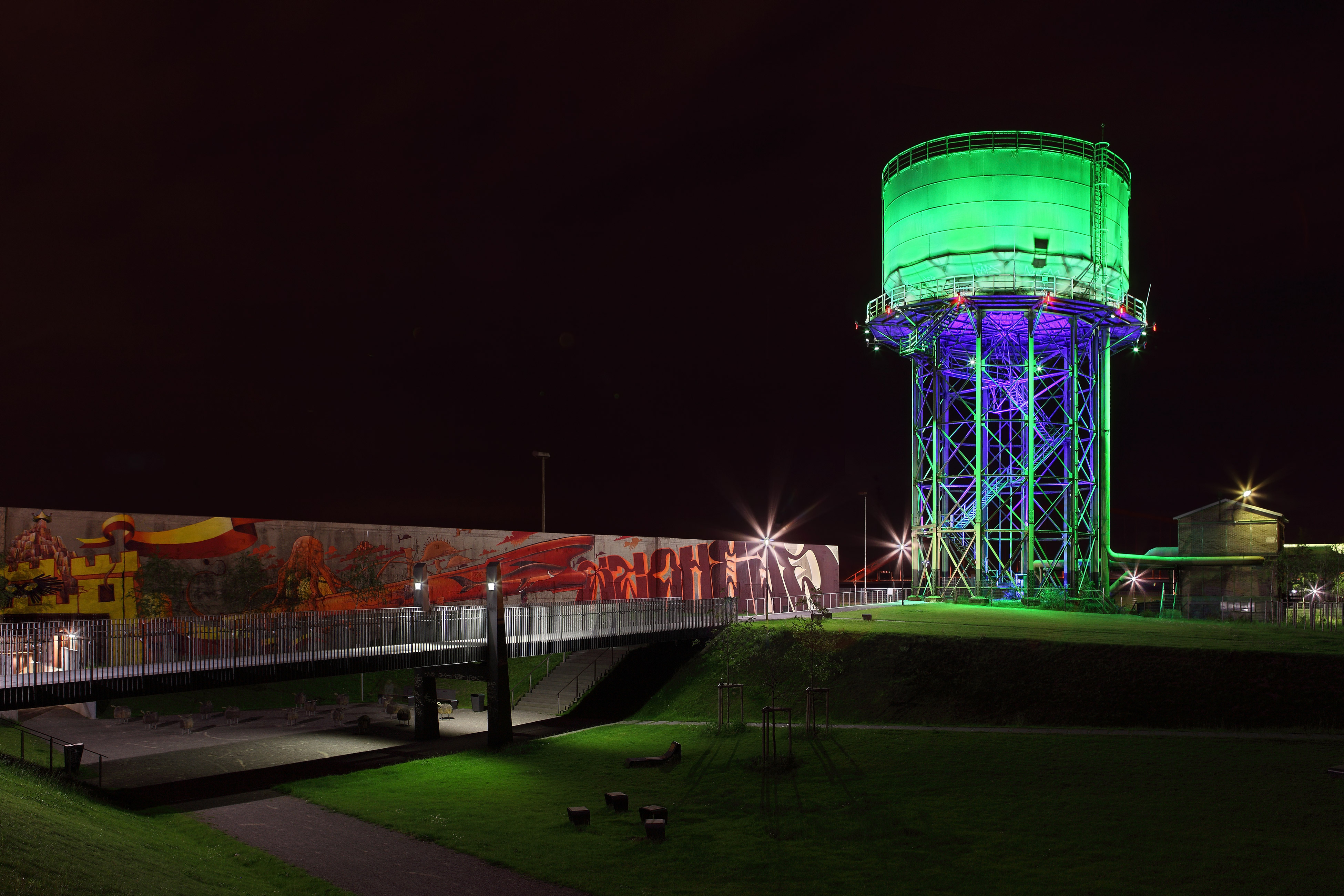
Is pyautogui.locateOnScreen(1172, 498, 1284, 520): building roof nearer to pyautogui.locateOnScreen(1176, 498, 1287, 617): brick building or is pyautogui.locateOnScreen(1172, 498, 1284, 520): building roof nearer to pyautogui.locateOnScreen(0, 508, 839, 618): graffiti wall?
pyautogui.locateOnScreen(1176, 498, 1287, 617): brick building

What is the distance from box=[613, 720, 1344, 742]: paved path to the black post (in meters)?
6.50

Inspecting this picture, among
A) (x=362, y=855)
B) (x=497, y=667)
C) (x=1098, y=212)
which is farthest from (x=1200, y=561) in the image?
(x=362, y=855)

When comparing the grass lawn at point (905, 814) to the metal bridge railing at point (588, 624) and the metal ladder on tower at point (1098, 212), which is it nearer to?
the metal bridge railing at point (588, 624)

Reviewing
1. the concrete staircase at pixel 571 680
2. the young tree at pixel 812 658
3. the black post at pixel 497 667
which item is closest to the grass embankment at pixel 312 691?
the concrete staircase at pixel 571 680

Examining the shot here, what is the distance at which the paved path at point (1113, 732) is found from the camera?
25500 millimetres

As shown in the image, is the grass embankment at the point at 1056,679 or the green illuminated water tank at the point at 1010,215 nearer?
the grass embankment at the point at 1056,679

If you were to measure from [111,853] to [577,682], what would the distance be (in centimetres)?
2611

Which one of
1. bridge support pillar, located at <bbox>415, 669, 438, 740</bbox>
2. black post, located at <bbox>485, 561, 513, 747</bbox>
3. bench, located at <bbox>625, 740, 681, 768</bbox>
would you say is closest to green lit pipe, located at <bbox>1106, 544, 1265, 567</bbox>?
black post, located at <bbox>485, 561, 513, 747</bbox>

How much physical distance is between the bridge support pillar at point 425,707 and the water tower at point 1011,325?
108 feet

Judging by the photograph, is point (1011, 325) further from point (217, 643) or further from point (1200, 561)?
point (217, 643)

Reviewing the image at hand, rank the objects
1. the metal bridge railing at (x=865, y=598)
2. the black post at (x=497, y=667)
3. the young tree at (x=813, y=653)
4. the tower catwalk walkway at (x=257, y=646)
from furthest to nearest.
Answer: the metal bridge railing at (x=865, y=598) → the black post at (x=497, y=667) → the young tree at (x=813, y=653) → the tower catwalk walkway at (x=257, y=646)

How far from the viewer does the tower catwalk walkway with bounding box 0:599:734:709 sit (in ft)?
71.3

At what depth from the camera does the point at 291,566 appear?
141 ft

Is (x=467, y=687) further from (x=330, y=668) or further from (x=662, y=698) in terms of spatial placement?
(x=330, y=668)
